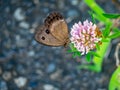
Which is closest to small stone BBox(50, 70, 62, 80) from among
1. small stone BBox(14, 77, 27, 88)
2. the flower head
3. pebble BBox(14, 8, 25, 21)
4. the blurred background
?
the blurred background

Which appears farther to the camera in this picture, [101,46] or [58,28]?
[101,46]

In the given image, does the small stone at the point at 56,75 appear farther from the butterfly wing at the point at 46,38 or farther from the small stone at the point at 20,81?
the butterfly wing at the point at 46,38

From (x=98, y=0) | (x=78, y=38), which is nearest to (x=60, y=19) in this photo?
(x=78, y=38)

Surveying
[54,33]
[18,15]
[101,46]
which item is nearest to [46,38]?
Result: [54,33]

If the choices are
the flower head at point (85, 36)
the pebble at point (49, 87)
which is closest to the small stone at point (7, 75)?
the pebble at point (49, 87)

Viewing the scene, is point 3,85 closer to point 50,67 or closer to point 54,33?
point 50,67

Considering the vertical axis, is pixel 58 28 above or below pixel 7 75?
above

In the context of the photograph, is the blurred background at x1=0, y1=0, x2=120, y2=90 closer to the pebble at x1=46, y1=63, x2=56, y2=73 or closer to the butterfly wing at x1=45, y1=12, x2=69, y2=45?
the pebble at x1=46, y1=63, x2=56, y2=73
